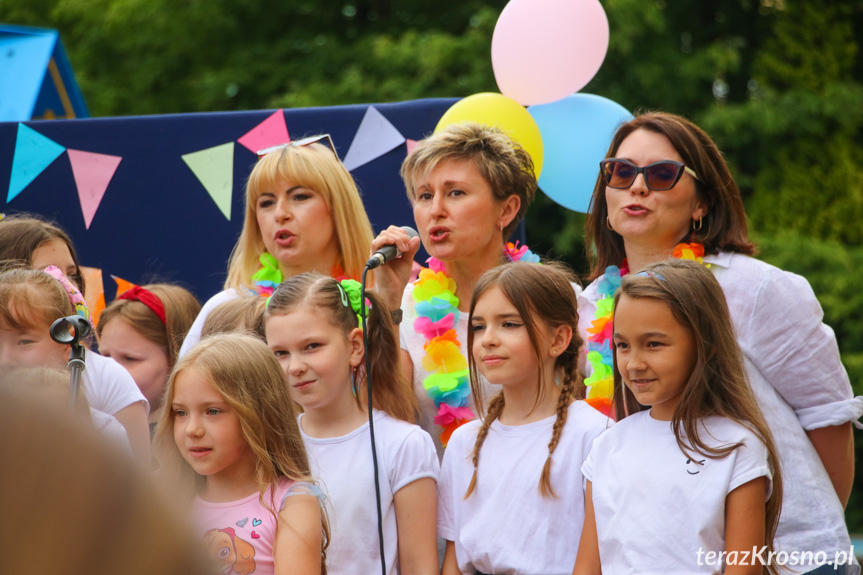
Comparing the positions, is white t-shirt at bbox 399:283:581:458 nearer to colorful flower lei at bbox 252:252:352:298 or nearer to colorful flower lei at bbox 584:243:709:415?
colorful flower lei at bbox 584:243:709:415

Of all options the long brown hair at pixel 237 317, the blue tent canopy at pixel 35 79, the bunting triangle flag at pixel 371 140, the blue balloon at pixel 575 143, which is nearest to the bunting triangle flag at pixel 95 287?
the bunting triangle flag at pixel 371 140

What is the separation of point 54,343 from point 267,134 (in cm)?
184

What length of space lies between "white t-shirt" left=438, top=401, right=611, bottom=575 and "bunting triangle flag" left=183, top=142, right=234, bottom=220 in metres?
2.30

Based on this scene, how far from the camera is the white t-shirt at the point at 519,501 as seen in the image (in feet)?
8.45

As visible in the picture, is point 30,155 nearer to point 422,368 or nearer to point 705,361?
point 422,368

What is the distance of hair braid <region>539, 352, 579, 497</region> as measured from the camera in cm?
261

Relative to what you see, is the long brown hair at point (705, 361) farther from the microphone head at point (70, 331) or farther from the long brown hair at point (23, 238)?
the long brown hair at point (23, 238)

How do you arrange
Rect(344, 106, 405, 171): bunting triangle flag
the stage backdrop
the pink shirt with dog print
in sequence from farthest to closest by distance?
the stage backdrop, Rect(344, 106, 405, 171): bunting triangle flag, the pink shirt with dog print

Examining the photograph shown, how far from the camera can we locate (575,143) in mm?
3971

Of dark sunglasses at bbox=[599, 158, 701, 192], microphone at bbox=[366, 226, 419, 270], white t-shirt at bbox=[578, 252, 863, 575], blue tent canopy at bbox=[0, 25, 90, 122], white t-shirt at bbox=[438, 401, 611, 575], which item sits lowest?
white t-shirt at bbox=[438, 401, 611, 575]

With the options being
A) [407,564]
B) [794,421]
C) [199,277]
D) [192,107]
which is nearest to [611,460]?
[794,421]

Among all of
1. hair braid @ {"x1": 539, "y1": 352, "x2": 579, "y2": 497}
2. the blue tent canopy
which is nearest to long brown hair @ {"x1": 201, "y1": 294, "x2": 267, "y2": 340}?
hair braid @ {"x1": 539, "y1": 352, "x2": 579, "y2": 497}

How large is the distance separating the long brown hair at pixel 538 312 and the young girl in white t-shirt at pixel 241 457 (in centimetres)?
54

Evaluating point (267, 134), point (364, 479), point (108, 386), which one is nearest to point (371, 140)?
point (267, 134)
